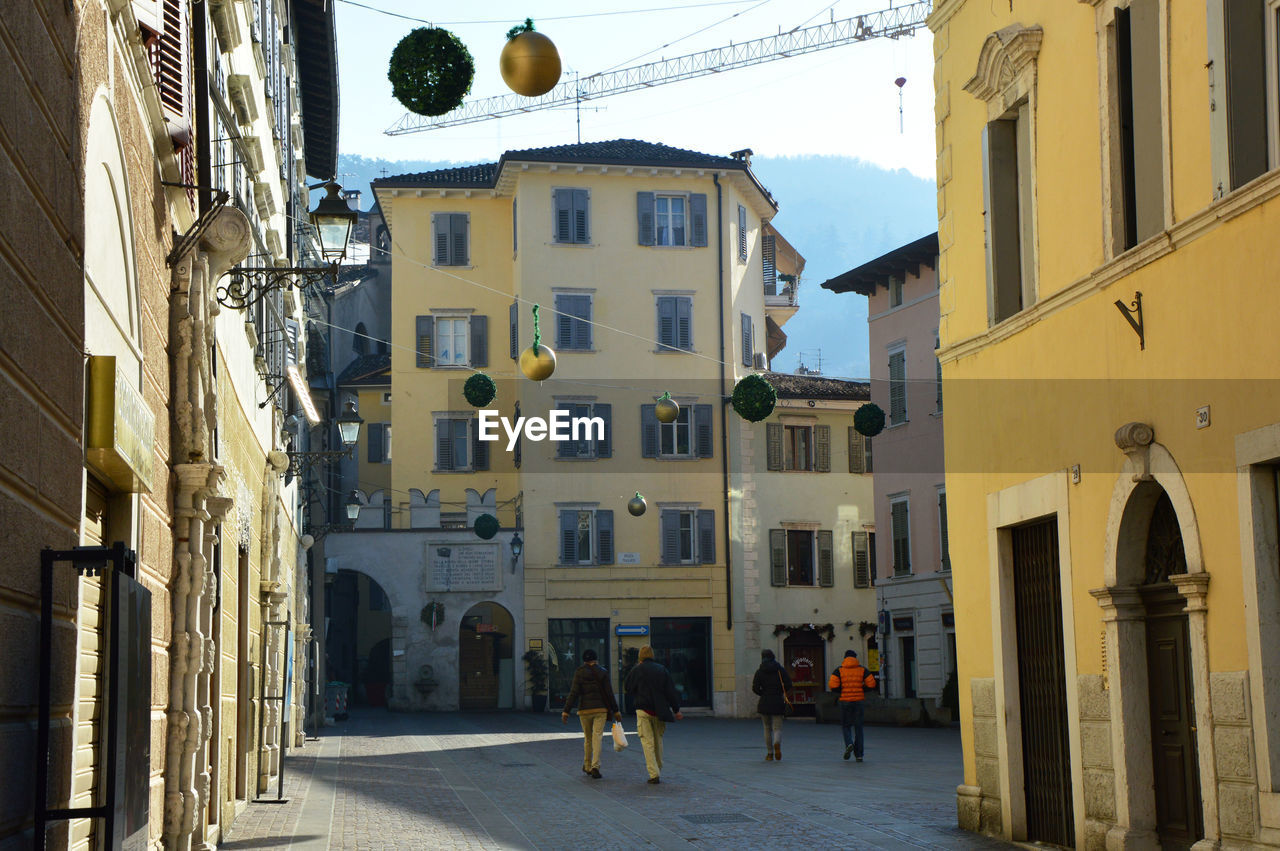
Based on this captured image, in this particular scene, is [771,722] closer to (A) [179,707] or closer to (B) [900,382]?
(A) [179,707]

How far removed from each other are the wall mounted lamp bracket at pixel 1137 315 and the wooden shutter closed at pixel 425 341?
38.7m

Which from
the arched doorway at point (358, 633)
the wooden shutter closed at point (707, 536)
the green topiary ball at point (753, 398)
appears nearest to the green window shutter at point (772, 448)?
the wooden shutter closed at point (707, 536)

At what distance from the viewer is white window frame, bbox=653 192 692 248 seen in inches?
1895

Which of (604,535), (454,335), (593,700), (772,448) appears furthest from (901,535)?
(593,700)

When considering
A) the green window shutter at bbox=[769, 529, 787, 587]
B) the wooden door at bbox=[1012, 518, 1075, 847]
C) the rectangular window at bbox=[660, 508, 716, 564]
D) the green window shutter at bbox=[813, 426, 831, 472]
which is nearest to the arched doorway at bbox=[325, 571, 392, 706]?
the rectangular window at bbox=[660, 508, 716, 564]

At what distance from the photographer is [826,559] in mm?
47844

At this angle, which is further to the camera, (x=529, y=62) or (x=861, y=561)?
(x=861, y=561)

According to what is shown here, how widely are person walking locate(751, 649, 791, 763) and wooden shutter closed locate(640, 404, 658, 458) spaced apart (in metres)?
22.8

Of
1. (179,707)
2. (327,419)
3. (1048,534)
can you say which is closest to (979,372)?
(1048,534)

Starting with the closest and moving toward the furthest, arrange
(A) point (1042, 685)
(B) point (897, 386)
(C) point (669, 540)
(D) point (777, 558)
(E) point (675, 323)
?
(A) point (1042, 685) < (B) point (897, 386) < (C) point (669, 540) < (D) point (777, 558) < (E) point (675, 323)

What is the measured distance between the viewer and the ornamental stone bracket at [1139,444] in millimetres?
10734

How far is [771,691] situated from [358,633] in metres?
34.4

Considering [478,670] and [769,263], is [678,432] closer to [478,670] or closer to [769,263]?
[769,263]

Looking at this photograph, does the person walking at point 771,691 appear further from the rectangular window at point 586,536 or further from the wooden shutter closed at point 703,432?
the wooden shutter closed at point 703,432
